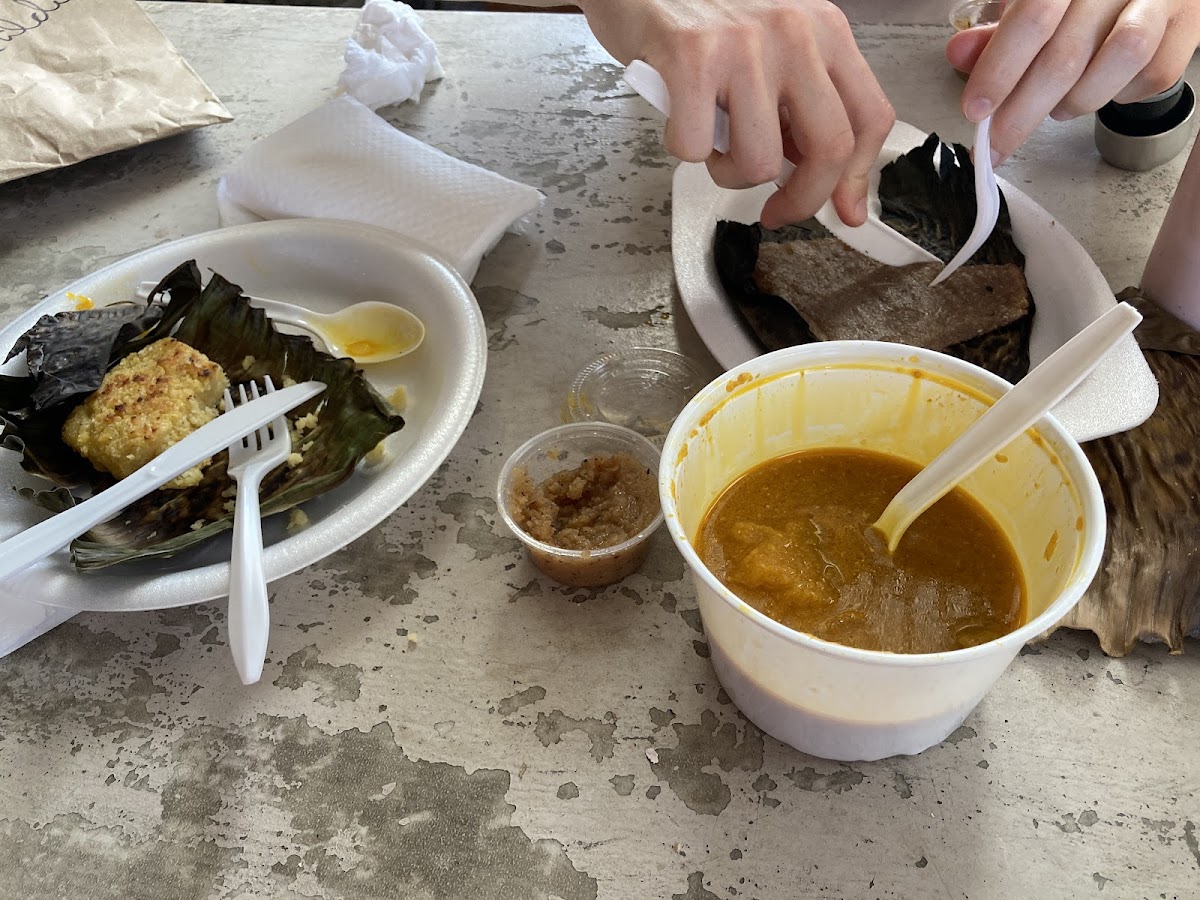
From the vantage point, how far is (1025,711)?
0.77m

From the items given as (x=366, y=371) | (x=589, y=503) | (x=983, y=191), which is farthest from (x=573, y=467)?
(x=983, y=191)

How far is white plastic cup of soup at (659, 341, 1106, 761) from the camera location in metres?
0.60

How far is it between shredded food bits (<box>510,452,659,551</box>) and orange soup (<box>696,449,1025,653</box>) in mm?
106

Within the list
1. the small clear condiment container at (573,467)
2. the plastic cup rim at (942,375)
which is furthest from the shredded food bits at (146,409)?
the plastic cup rim at (942,375)

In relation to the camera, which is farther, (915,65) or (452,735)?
(915,65)

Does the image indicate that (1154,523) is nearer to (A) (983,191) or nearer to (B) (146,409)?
(A) (983,191)

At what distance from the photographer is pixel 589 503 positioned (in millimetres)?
894

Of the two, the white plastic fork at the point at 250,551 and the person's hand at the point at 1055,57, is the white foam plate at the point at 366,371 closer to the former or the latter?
the white plastic fork at the point at 250,551

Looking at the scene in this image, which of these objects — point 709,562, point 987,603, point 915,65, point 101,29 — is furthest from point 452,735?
point 915,65

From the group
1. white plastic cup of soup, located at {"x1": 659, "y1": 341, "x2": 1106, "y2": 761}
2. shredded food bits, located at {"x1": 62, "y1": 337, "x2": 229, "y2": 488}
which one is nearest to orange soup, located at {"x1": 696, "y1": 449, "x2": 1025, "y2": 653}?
white plastic cup of soup, located at {"x1": 659, "y1": 341, "x2": 1106, "y2": 761}

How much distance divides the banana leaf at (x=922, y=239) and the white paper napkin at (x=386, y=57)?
0.81m

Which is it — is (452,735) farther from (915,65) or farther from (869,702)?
(915,65)

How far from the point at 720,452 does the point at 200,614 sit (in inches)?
22.2

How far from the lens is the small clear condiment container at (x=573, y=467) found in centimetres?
83
